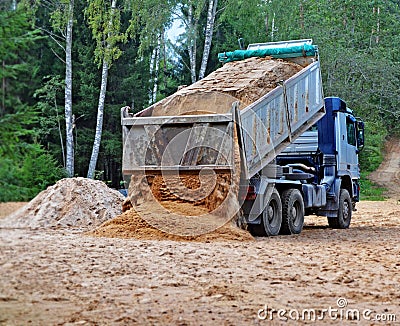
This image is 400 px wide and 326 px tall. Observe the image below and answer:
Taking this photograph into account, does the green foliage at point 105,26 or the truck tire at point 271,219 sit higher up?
the green foliage at point 105,26

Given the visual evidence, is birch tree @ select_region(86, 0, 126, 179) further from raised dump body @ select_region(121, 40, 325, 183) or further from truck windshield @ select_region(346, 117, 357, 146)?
raised dump body @ select_region(121, 40, 325, 183)

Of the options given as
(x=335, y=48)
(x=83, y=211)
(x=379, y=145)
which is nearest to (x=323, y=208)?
(x=83, y=211)

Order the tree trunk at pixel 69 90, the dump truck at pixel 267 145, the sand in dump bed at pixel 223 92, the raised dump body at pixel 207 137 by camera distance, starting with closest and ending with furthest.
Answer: the raised dump body at pixel 207 137 < the dump truck at pixel 267 145 < the sand in dump bed at pixel 223 92 < the tree trunk at pixel 69 90

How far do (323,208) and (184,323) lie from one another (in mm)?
10503

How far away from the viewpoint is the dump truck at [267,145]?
11477 mm

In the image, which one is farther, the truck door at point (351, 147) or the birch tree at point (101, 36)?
the birch tree at point (101, 36)

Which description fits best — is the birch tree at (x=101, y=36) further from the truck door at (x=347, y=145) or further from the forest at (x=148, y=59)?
the truck door at (x=347, y=145)

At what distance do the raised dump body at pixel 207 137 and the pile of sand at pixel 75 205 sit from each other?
1.82 m

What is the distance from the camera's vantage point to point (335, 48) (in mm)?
35938

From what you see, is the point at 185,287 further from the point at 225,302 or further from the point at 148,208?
the point at 148,208

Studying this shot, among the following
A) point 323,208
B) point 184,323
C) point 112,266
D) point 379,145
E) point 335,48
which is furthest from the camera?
point 379,145

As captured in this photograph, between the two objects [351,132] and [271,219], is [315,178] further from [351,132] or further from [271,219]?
[271,219]

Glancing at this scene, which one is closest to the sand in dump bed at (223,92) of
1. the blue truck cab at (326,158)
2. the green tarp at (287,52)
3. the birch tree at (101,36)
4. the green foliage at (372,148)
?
the green tarp at (287,52)

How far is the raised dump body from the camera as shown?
37.3 feet
